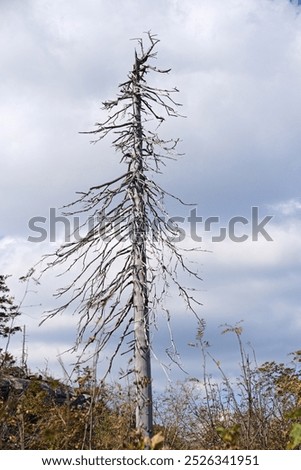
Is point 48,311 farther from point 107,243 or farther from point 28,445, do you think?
point 28,445

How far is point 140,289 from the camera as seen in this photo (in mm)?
12508

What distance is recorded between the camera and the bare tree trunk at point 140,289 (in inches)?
457

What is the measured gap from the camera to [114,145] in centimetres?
1385

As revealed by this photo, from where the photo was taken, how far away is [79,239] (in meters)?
13.2

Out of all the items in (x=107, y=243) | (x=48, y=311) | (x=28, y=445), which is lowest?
(x=28, y=445)

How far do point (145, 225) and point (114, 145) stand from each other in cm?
204

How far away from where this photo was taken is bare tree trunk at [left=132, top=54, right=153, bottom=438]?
11.6m

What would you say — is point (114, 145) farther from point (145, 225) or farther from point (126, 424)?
point (126, 424)

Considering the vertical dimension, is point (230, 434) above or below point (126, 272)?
below
